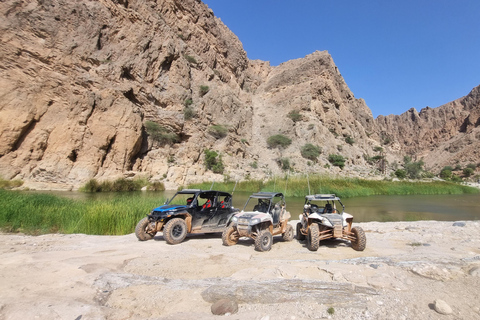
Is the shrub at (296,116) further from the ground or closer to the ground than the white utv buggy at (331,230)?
further from the ground

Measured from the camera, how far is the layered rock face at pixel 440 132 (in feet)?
337

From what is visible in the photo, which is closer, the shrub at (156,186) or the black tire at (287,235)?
the black tire at (287,235)

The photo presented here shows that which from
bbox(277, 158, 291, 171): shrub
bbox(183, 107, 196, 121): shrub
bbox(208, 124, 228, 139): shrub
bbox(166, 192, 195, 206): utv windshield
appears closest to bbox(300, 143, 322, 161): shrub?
bbox(277, 158, 291, 171): shrub

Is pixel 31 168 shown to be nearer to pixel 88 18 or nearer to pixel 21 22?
pixel 21 22

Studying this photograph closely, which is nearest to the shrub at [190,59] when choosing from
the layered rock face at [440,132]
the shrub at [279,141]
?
the shrub at [279,141]

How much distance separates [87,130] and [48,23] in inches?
540

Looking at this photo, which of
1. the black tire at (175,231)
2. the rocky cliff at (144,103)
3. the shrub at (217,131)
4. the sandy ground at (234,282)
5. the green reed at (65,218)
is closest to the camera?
the sandy ground at (234,282)

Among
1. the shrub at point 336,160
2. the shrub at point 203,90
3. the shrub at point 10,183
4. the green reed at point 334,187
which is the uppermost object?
the shrub at point 203,90

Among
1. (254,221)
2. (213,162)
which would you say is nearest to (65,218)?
(254,221)

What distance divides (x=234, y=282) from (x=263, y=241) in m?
2.64

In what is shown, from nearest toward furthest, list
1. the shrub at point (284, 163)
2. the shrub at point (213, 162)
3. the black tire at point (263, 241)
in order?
the black tire at point (263, 241), the shrub at point (213, 162), the shrub at point (284, 163)

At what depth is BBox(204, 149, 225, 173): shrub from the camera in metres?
37.3

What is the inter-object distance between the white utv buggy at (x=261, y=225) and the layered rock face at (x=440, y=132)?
9580 centimetres

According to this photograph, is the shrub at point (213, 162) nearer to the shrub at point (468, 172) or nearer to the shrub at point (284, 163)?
the shrub at point (284, 163)
